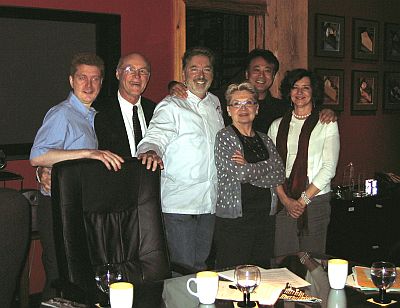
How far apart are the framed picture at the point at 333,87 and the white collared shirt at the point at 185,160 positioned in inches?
108

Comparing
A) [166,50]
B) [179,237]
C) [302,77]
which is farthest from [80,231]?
[166,50]

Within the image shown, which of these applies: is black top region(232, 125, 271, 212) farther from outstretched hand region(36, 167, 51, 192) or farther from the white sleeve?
outstretched hand region(36, 167, 51, 192)

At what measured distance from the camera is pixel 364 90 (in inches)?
247

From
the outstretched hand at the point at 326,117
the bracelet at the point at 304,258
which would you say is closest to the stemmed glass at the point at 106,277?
the bracelet at the point at 304,258

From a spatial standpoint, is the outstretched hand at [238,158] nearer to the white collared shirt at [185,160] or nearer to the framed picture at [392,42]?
the white collared shirt at [185,160]

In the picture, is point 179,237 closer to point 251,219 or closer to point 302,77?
point 251,219

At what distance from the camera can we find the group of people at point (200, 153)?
3.20 meters

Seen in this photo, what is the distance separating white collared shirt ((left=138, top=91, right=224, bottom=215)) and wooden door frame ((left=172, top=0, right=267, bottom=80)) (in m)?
1.20

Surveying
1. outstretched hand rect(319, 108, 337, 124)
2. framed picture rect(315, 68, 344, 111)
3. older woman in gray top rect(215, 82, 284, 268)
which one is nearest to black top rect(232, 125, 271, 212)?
older woman in gray top rect(215, 82, 284, 268)

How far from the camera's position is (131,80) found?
332cm

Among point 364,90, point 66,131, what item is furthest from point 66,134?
point 364,90

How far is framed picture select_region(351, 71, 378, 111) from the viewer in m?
6.18

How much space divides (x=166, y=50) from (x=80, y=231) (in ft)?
7.58

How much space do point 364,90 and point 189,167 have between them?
11.4 feet
